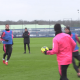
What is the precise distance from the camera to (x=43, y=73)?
8383mm

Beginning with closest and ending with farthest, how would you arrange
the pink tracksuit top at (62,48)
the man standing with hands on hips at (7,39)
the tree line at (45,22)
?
the pink tracksuit top at (62,48), the man standing with hands on hips at (7,39), the tree line at (45,22)

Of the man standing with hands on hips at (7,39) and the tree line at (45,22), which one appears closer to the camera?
the man standing with hands on hips at (7,39)

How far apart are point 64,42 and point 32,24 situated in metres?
48.2

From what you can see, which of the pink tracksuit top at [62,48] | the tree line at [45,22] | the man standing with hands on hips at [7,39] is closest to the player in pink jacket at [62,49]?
the pink tracksuit top at [62,48]

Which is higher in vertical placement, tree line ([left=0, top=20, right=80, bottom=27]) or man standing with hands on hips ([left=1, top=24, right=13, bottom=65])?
tree line ([left=0, top=20, right=80, bottom=27])

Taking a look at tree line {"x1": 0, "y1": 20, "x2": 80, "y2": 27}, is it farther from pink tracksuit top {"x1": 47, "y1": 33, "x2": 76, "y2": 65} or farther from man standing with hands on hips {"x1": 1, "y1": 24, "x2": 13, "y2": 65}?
pink tracksuit top {"x1": 47, "y1": 33, "x2": 76, "y2": 65}

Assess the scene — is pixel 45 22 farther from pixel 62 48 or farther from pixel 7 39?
pixel 62 48

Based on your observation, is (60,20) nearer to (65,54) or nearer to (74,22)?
(74,22)

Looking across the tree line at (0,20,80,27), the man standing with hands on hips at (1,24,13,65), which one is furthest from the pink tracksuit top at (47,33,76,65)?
the tree line at (0,20,80,27)

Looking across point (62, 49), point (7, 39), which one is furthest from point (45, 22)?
point (62, 49)

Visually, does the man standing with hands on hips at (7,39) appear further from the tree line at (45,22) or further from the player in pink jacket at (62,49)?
the tree line at (45,22)

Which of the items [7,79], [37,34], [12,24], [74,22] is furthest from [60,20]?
[7,79]

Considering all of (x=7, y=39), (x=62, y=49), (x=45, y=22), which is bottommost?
(x=7, y=39)

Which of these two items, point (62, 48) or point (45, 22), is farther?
point (45, 22)
